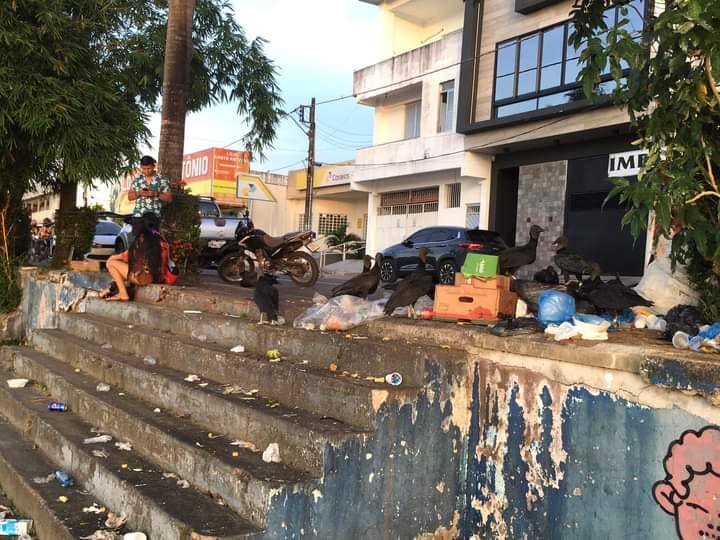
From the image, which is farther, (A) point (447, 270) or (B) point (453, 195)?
(B) point (453, 195)

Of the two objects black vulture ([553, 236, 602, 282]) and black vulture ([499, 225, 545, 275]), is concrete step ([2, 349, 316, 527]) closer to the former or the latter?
black vulture ([499, 225, 545, 275])

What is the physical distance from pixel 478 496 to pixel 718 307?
1.86 metres

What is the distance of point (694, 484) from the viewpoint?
9.49ft

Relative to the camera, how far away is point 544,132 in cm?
1756

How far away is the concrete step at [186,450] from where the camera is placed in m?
3.32

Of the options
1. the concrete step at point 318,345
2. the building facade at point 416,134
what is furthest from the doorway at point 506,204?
the concrete step at point 318,345

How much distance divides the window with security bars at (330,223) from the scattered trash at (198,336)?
86.7 feet

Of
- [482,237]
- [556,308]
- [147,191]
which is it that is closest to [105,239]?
[482,237]

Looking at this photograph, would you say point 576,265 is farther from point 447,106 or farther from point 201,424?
point 447,106

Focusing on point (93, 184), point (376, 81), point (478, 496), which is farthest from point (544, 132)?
point (478, 496)

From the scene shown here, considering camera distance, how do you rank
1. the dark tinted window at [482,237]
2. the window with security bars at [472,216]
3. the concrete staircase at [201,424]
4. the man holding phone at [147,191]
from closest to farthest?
the concrete staircase at [201,424], the man holding phone at [147,191], the dark tinted window at [482,237], the window with security bars at [472,216]

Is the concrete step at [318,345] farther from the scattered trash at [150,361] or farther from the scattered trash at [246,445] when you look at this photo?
the scattered trash at [246,445]

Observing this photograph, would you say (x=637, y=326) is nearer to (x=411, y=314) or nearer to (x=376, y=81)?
(x=411, y=314)

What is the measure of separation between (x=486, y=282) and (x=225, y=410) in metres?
2.00
